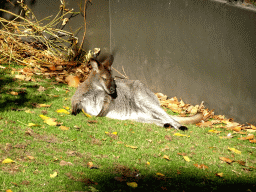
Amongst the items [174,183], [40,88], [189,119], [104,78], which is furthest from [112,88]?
[174,183]

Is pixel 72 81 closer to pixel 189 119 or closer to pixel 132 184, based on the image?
pixel 189 119

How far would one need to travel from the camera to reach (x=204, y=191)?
115 inches

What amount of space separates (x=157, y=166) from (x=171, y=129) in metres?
1.37

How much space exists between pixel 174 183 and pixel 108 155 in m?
0.87

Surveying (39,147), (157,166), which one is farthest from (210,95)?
(39,147)

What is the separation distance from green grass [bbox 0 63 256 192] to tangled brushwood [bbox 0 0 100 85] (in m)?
2.20

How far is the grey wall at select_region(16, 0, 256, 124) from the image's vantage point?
15.5 feet

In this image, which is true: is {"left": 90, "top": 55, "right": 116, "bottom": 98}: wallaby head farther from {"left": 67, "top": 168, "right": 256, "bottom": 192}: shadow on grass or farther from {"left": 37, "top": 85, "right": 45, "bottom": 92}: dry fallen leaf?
{"left": 67, "top": 168, "right": 256, "bottom": 192}: shadow on grass

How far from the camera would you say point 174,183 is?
120 inches

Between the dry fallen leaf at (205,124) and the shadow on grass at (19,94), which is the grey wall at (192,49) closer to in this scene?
the dry fallen leaf at (205,124)

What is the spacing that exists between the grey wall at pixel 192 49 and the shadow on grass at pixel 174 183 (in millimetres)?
1860

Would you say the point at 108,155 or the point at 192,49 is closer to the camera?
the point at 108,155

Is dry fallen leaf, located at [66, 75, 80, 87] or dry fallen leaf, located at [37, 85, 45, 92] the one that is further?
dry fallen leaf, located at [66, 75, 80, 87]

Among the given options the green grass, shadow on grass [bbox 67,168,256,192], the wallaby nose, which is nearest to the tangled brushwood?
the wallaby nose
